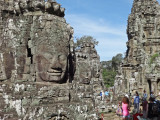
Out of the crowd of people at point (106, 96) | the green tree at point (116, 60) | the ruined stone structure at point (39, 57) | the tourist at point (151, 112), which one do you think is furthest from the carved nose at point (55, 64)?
the green tree at point (116, 60)

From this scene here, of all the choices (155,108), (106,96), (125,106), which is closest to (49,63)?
(155,108)

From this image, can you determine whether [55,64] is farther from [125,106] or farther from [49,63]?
[125,106]

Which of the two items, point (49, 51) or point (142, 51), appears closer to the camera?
point (49, 51)

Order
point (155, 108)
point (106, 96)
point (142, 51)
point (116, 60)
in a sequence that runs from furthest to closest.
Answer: point (116, 60), point (142, 51), point (106, 96), point (155, 108)

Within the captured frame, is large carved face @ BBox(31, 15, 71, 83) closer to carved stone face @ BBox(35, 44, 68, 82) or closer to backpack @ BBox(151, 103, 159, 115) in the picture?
carved stone face @ BBox(35, 44, 68, 82)

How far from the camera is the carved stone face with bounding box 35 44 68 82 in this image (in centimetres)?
376

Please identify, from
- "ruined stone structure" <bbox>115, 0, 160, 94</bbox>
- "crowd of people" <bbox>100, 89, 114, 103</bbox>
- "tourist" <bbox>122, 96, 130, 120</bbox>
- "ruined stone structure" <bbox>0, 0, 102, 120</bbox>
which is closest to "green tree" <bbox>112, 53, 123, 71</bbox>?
"ruined stone structure" <bbox>115, 0, 160, 94</bbox>

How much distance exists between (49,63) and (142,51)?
53.7ft

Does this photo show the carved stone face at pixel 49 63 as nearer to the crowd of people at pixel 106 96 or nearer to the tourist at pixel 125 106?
the tourist at pixel 125 106

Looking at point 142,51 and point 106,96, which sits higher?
point 142,51

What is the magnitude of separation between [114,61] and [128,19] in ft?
108

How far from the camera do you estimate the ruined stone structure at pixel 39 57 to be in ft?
11.8

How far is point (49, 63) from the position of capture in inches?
148

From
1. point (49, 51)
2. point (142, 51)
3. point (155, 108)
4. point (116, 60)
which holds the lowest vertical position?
point (155, 108)
